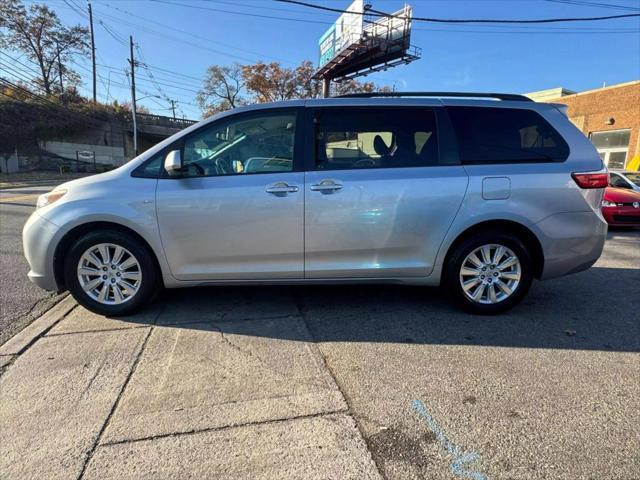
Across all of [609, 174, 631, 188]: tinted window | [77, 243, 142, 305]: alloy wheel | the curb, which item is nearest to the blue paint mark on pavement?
[77, 243, 142, 305]: alloy wheel

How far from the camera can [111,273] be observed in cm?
366

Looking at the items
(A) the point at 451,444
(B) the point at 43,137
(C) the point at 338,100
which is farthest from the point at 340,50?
(A) the point at 451,444

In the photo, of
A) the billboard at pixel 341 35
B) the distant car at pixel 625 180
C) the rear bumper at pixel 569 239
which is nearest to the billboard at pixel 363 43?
the billboard at pixel 341 35

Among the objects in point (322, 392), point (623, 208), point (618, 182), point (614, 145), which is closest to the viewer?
point (322, 392)

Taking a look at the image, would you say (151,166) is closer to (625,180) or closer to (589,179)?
(589,179)

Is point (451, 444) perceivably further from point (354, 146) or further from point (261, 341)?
point (354, 146)

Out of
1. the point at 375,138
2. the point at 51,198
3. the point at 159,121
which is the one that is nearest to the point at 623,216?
the point at 375,138

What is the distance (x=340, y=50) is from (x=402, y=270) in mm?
40321

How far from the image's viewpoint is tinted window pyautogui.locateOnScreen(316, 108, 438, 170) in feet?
12.0

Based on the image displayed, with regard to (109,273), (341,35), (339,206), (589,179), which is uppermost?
(341,35)

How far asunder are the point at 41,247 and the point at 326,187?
255cm

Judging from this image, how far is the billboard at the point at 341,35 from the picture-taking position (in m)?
36.4

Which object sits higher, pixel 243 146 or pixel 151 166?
pixel 243 146

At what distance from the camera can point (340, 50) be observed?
39.5 meters
